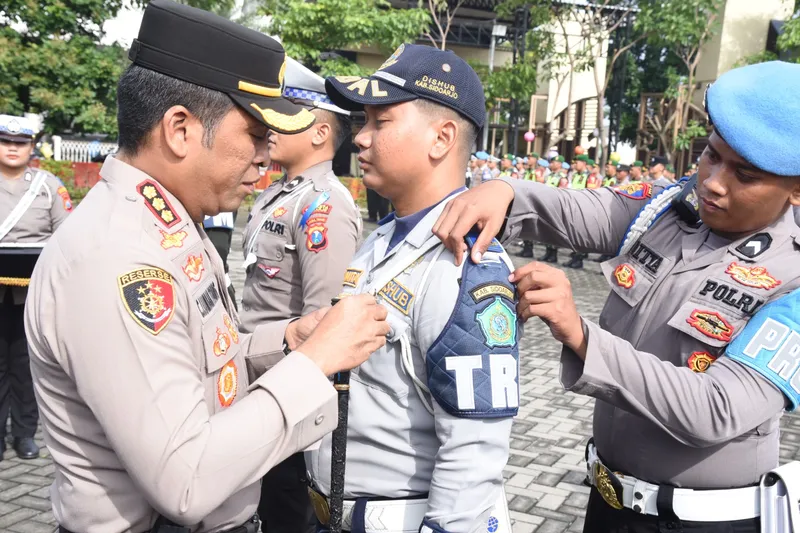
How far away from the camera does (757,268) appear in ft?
6.69

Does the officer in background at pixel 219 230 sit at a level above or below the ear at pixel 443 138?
below

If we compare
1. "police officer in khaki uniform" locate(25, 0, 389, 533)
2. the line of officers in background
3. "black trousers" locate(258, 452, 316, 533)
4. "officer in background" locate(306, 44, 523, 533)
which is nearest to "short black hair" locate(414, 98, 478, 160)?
"officer in background" locate(306, 44, 523, 533)

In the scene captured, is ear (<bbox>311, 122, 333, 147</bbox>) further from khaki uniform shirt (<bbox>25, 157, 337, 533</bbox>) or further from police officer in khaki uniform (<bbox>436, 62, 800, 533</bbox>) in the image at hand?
khaki uniform shirt (<bbox>25, 157, 337, 533</bbox>)

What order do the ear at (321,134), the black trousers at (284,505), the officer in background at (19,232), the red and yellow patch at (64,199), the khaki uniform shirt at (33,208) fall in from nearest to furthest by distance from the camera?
the black trousers at (284,505) → the ear at (321,134) → the officer in background at (19,232) → the khaki uniform shirt at (33,208) → the red and yellow patch at (64,199)

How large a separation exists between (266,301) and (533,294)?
2.30 metres

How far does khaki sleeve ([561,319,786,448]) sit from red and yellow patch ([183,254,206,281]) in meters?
1.01

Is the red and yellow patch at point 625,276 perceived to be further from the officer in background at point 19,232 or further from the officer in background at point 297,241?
the officer in background at point 19,232

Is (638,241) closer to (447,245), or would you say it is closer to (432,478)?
(447,245)

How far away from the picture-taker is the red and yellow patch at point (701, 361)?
204cm

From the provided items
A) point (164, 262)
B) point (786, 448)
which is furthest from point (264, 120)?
point (786, 448)

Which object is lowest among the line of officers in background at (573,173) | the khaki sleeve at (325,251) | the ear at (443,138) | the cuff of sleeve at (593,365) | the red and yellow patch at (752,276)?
the line of officers in background at (573,173)

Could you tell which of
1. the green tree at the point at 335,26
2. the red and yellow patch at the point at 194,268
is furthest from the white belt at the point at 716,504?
the green tree at the point at 335,26

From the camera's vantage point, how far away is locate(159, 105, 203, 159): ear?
72.4 inches

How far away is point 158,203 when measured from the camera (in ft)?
6.11
